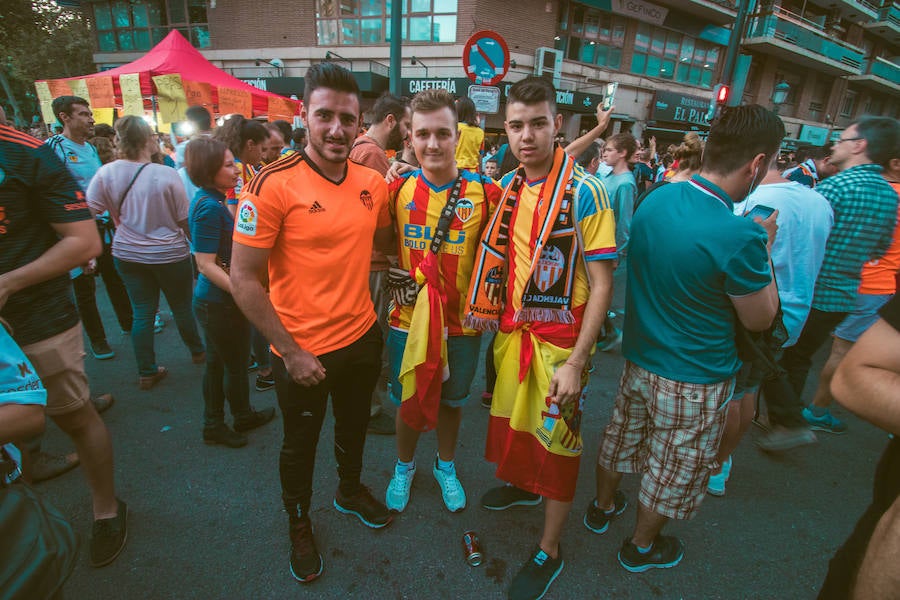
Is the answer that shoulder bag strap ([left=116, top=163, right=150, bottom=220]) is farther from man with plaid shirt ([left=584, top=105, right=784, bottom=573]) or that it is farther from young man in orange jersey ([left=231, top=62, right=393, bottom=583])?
man with plaid shirt ([left=584, top=105, right=784, bottom=573])

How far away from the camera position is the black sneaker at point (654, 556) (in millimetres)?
2133

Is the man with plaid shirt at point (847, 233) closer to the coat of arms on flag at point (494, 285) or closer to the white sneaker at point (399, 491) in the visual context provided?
the coat of arms on flag at point (494, 285)

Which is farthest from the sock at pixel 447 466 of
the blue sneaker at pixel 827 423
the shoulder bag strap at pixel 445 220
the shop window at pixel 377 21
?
the shop window at pixel 377 21

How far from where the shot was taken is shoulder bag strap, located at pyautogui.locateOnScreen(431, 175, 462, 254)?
208cm

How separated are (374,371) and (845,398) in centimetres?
176

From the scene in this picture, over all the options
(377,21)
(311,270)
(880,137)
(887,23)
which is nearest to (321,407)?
(311,270)

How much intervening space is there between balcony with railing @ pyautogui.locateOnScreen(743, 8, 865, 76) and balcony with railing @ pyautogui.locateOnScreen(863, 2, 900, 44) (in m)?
2.60

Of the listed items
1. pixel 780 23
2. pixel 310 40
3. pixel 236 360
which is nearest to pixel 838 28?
pixel 780 23

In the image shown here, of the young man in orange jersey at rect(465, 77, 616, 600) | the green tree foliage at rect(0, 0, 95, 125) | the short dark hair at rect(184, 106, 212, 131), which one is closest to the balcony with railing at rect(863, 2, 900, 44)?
the short dark hair at rect(184, 106, 212, 131)

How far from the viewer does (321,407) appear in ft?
6.54

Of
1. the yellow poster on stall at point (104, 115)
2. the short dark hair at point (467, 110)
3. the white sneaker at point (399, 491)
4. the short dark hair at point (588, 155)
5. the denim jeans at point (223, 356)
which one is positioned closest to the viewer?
the white sneaker at point (399, 491)

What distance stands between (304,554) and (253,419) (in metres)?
1.37

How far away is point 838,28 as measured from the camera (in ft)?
82.1

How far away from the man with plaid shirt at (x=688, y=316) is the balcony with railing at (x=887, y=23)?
37.6 meters
